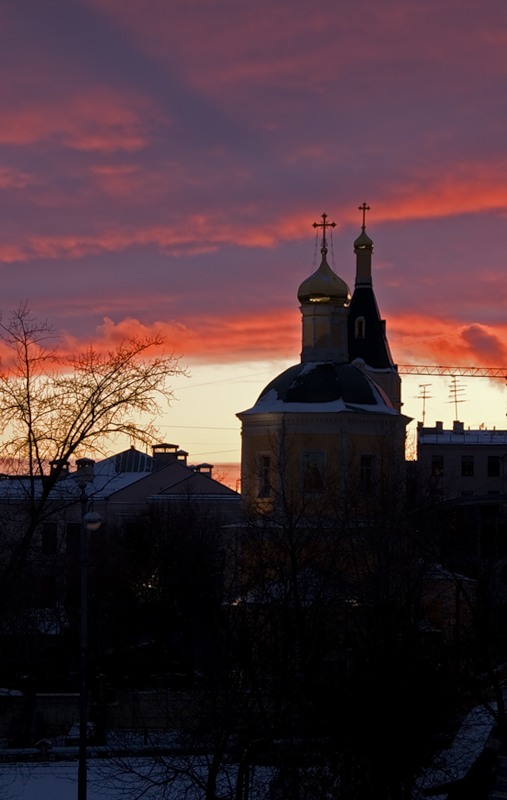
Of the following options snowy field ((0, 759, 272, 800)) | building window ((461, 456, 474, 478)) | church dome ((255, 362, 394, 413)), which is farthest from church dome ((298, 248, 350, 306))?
building window ((461, 456, 474, 478))

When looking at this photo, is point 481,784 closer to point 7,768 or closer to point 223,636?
point 223,636

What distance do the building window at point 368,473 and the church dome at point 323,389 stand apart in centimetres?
147

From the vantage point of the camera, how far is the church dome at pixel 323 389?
129 feet

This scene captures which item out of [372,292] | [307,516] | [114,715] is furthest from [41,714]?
[372,292]

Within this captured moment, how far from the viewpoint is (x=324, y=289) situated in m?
42.2

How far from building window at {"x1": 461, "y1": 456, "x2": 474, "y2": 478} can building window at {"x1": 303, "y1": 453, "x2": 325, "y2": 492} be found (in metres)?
38.3

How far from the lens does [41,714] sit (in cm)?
2873

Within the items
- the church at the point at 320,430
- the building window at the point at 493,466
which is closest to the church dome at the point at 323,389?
the church at the point at 320,430

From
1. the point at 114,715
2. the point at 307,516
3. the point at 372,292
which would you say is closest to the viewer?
the point at 114,715

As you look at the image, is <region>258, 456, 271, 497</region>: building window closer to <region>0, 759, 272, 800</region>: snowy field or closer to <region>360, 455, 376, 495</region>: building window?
<region>360, 455, 376, 495</region>: building window

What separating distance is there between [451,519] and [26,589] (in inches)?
536

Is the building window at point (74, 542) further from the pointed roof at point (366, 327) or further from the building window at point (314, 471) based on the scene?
the pointed roof at point (366, 327)

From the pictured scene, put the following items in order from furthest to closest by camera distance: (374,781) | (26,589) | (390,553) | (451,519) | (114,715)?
(451,519) < (26,589) < (114,715) < (390,553) < (374,781)

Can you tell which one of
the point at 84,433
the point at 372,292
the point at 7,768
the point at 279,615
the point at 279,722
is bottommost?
the point at 7,768
